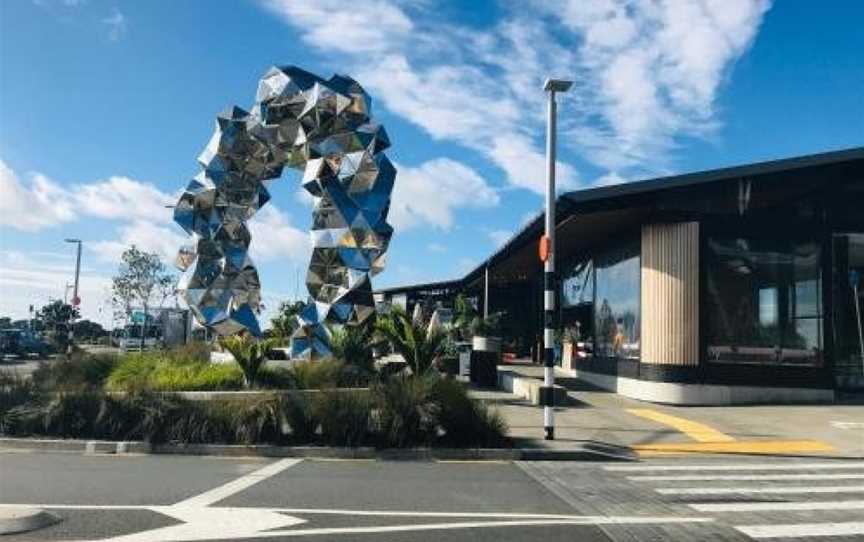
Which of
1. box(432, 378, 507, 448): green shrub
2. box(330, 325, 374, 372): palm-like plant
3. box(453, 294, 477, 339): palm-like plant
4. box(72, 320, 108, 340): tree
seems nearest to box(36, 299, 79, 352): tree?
box(72, 320, 108, 340): tree

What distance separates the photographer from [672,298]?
22188 millimetres

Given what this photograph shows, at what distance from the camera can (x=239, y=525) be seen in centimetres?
864

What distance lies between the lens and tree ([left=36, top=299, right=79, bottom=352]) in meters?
49.4

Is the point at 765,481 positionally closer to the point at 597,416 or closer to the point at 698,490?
the point at 698,490

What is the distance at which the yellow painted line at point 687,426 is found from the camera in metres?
16.7

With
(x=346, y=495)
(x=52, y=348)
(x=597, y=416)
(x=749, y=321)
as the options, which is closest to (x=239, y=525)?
(x=346, y=495)

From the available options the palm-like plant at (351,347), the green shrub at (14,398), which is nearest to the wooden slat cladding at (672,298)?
the palm-like plant at (351,347)

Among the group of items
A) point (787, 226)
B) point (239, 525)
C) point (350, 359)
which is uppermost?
point (787, 226)

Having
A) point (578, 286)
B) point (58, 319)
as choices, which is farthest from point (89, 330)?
point (578, 286)

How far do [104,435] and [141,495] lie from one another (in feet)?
17.6

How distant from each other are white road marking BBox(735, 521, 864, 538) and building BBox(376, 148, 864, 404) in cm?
1276

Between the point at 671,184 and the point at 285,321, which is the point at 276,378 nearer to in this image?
the point at 671,184

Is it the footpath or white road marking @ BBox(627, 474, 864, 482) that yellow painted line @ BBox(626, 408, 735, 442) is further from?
white road marking @ BBox(627, 474, 864, 482)

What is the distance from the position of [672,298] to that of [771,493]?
37.0ft
